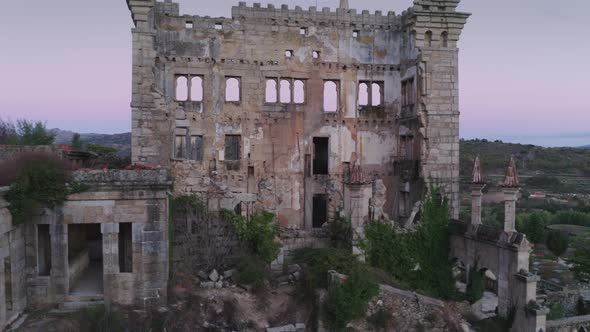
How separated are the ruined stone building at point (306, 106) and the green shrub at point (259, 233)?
3.89 ft

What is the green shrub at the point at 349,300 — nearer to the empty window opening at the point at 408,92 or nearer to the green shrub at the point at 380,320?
the green shrub at the point at 380,320

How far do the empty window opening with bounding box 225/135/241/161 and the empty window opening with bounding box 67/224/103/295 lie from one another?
6151 mm

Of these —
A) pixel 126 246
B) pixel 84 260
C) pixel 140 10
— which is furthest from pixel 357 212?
pixel 140 10

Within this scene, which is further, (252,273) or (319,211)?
(319,211)

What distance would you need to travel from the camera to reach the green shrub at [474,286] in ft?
61.1

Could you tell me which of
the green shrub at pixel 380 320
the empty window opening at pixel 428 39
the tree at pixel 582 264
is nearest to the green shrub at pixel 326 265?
the green shrub at pixel 380 320

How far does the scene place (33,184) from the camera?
13570 millimetres

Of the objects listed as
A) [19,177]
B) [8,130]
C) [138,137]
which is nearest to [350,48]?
[138,137]

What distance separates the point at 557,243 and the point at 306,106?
1108 inches

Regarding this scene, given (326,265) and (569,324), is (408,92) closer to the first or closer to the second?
(326,265)

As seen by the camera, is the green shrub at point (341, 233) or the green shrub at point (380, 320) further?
the green shrub at point (341, 233)

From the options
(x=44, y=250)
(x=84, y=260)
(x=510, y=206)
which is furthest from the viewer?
(x=84, y=260)

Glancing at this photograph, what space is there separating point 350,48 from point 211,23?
6.09 metres

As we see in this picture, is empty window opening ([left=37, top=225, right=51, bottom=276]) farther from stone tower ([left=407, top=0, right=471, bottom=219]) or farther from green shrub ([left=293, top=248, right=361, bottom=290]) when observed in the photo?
stone tower ([left=407, top=0, right=471, bottom=219])
